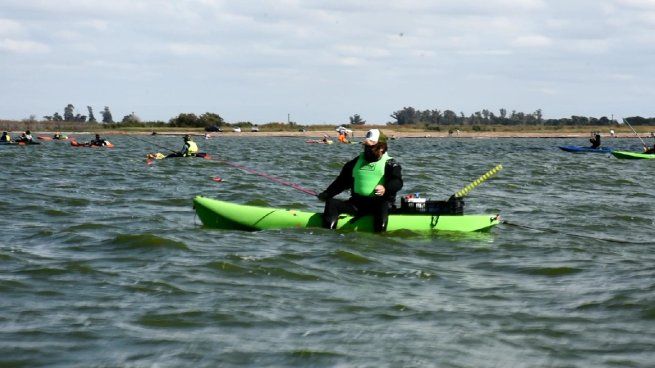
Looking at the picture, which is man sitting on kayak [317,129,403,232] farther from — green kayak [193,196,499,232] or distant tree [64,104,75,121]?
distant tree [64,104,75,121]

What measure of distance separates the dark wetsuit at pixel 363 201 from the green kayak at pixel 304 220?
108mm

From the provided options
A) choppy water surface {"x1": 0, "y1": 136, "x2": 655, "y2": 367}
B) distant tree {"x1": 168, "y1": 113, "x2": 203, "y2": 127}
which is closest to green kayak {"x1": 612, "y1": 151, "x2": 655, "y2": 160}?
choppy water surface {"x1": 0, "y1": 136, "x2": 655, "y2": 367}

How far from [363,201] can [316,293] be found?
424 cm

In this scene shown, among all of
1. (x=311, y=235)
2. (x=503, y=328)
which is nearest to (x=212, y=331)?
(x=503, y=328)

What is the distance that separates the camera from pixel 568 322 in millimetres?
8445

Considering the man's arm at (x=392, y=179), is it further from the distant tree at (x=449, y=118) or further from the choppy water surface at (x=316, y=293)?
the distant tree at (x=449, y=118)

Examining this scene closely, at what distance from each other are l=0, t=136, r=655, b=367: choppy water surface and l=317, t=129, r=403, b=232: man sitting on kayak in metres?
0.35

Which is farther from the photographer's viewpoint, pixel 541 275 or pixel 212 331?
pixel 541 275

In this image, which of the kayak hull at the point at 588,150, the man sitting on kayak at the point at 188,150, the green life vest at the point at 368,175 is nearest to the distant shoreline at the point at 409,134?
the kayak hull at the point at 588,150

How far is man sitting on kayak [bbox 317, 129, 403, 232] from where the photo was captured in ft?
43.8

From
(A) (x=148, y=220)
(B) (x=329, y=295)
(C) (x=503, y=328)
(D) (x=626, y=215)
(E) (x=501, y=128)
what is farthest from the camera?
(E) (x=501, y=128)

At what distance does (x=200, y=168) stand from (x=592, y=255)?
20.2m

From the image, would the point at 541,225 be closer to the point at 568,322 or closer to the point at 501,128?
the point at 568,322

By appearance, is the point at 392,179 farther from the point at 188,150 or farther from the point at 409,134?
the point at 409,134
